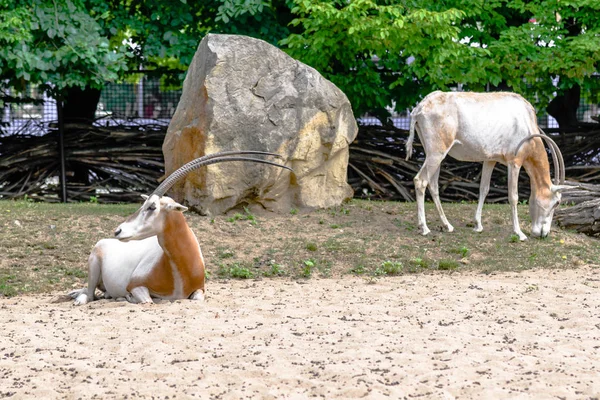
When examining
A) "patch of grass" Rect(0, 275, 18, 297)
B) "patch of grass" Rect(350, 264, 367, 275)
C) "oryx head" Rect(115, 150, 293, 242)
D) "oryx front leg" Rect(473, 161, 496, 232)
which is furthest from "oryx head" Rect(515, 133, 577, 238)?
"patch of grass" Rect(0, 275, 18, 297)

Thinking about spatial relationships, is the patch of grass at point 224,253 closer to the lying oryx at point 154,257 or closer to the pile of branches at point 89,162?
the lying oryx at point 154,257

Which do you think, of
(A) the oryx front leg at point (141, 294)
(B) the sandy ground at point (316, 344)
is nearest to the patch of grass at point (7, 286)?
(B) the sandy ground at point (316, 344)

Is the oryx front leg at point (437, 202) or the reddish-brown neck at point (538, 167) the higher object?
the reddish-brown neck at point (538, 167)

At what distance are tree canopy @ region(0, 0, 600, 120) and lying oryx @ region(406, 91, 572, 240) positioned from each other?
5.63ft

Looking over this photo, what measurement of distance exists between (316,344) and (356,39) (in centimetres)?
665

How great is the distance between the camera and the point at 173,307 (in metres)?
6.39

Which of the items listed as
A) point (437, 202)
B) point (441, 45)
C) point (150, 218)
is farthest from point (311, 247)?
point (441, 45)

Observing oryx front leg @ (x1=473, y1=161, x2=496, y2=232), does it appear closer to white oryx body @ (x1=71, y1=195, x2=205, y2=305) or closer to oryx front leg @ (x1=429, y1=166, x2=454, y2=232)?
oryx front leg @ (x1=429, y1=166, x2=454, y2=232)

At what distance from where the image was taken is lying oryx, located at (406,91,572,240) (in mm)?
9508

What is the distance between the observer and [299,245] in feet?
29.1

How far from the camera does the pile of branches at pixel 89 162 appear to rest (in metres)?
13.0

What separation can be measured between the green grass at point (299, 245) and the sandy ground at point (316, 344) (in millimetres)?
779

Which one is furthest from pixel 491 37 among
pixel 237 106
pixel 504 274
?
pixel 504 274

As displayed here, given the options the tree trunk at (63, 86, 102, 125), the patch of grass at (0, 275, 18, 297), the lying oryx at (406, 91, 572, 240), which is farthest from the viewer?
the tree trunk at (63, 86, 102, 125)
